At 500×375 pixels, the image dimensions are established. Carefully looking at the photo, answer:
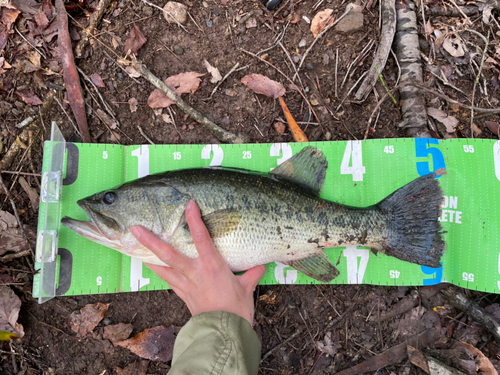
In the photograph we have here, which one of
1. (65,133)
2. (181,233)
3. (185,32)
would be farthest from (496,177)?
(65,133)

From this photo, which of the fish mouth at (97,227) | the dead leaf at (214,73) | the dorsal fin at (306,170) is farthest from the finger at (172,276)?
the dead leaf at (214,73)

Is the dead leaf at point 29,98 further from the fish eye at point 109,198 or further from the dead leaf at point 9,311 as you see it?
the dead leaf at point 9,311

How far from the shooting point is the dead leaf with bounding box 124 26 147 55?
3635 mm

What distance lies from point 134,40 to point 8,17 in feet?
4.89

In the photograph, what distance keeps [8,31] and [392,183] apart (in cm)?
489

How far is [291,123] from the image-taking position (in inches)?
142

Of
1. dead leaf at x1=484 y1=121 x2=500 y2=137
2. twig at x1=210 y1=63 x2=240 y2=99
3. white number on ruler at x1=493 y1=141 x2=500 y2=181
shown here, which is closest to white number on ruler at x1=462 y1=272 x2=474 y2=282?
white number on ruler at x1=493 y1=141 x2=500 y2=181

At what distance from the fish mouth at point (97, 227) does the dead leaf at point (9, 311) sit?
129 centimetres

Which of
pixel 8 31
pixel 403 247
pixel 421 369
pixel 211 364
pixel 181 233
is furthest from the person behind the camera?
pixel 8 31

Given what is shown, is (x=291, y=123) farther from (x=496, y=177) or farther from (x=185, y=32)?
(x=496, y=177)

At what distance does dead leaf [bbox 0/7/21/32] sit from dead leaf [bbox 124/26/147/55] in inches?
52.5

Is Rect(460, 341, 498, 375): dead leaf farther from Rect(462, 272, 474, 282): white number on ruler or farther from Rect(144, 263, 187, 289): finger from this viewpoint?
Rect(144, 263, 187, 289): finger

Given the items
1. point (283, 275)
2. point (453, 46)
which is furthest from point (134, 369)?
point (453, 46)

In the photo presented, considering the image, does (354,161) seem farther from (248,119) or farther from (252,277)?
(252,277)
